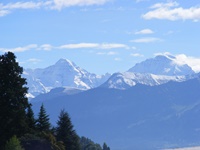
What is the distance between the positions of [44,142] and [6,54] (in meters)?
11.0

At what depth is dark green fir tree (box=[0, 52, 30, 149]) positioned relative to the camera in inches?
2456

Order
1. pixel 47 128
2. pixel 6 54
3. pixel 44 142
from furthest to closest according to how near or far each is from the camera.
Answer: pixel 47 128 < pixel 6 54 < pixel 44 142

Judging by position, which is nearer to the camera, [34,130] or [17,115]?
[17,115]

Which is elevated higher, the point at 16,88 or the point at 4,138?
the point at 16,88

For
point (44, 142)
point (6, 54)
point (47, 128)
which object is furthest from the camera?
point (47, 128)

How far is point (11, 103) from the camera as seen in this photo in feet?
206

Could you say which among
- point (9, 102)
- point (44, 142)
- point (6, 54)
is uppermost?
point (6, 54)

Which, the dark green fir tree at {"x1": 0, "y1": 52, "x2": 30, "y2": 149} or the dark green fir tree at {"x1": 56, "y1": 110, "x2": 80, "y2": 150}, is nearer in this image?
the dark green fir tree at {"x1": 0, "y1": 52, "x2": 30, "y2": 149}

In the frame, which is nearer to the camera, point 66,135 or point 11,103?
point 11,103

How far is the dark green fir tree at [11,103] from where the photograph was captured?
6238 cm

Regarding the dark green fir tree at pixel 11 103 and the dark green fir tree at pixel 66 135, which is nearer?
the dark green fir tree at pixel 11 103

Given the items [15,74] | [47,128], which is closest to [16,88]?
[15,74]

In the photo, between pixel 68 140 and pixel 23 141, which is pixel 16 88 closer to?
pixel 23 141

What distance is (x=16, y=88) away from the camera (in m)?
62.8
